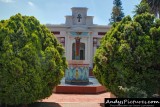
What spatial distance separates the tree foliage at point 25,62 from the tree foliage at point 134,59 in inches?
78.4

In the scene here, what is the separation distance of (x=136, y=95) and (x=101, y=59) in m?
1.96

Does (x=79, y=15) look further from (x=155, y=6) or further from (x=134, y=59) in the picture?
(x=134, y=59)

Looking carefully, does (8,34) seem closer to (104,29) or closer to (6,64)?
(6,64)

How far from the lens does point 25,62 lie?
9617 mm

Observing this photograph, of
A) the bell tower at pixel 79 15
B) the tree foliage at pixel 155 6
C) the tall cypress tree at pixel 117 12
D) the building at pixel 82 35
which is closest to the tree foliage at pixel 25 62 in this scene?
the tree foliage at pixel 155 6

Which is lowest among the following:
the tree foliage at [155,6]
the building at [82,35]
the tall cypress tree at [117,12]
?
the building at [82,35]

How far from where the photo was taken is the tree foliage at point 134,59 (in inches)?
391

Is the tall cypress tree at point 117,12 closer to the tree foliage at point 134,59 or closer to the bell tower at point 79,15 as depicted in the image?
the bell tower at point 79,15

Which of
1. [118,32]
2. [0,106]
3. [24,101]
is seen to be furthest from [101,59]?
[0,106]

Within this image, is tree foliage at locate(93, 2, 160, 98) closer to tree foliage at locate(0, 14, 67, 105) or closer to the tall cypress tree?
tree foliage at locate(0, 14, 67, 105)

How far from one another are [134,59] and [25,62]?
3.79 meters

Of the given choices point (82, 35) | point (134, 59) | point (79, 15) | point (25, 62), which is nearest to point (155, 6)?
point (82, 35)

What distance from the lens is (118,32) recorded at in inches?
424

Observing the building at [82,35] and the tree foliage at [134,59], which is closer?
the tree foliage at [134,59]
